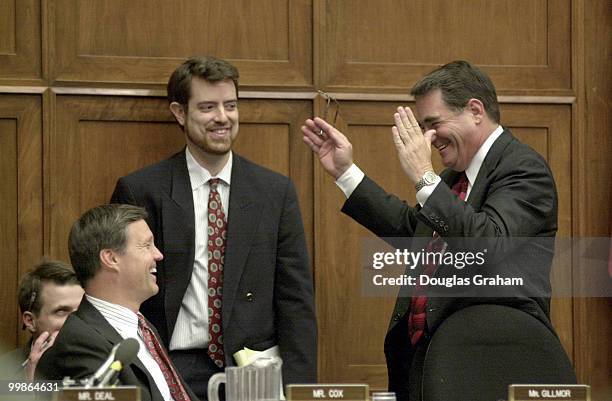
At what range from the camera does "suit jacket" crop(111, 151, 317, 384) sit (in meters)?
4.13

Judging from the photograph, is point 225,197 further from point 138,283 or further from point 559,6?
point 559,6

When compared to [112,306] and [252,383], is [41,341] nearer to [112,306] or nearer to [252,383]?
[112,306]

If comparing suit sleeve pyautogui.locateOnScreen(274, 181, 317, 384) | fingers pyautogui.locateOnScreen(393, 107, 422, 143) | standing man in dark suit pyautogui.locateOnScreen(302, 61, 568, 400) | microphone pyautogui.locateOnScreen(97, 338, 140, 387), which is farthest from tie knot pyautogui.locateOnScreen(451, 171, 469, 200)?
microphone pyautogui.locateOnScreen(97, 338, 140, 387)

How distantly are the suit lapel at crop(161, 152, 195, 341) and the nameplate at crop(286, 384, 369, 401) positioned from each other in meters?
1.62

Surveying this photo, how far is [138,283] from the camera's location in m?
3.20

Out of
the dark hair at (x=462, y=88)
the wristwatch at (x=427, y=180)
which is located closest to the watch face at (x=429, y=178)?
the wristwatch at (x=427, y=180)

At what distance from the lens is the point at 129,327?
3105 mm

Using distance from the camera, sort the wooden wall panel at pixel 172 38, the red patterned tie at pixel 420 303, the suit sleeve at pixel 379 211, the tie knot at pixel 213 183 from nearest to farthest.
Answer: the red patterned tie at pixel 420 303, the suit sleeve at pixel 379 211, the tie knot at pixel 213 183, the wooden wall panel at pixel 172 38

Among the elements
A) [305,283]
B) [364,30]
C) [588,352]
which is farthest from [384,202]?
[588,352]

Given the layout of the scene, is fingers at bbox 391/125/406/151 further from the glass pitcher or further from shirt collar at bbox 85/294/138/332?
the glass pitcher

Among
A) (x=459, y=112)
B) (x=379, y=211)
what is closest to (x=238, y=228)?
(x=379, y=211)

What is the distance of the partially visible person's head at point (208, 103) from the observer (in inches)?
169

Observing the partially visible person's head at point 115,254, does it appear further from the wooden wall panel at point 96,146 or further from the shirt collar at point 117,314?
the wooden wall panel at point 96,146

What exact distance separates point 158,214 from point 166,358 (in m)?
1.15
